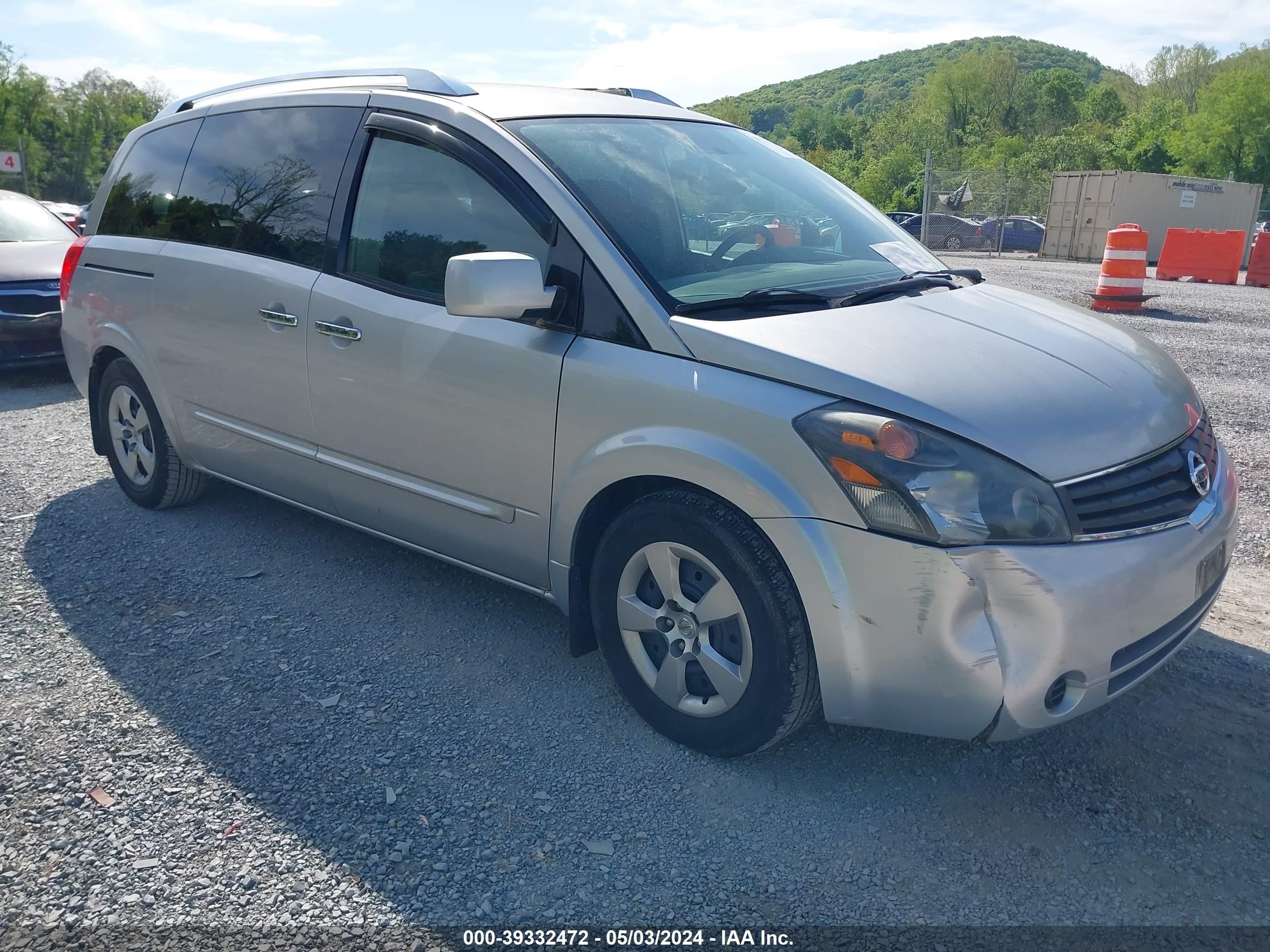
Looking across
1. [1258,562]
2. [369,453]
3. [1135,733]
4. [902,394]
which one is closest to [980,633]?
[902,394]

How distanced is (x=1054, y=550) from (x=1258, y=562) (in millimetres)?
2645

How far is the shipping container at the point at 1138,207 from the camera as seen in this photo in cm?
2578

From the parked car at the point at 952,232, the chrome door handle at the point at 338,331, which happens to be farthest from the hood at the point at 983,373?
the parked car at the point at 952,232

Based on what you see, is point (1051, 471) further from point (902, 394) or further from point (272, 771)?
point (272, 771)

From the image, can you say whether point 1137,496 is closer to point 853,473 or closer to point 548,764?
point 853,473

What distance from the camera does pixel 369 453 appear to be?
11.9 ft

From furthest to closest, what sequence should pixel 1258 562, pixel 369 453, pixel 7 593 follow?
1. pixel 1258 562
2. pixel 7 593
3. pixel 369 453

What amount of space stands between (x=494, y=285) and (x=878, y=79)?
583ft

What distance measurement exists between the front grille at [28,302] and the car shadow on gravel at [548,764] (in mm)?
5035

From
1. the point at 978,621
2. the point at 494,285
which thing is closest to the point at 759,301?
the point at 494,285

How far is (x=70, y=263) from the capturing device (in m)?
5.08

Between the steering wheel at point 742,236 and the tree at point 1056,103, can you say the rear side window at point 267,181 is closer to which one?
the steering wheel at point 742,236

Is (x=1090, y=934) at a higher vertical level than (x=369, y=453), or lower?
lower

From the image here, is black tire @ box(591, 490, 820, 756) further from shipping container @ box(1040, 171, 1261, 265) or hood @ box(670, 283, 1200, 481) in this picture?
shipping container @ box(1040, 171, 1261, 265)
